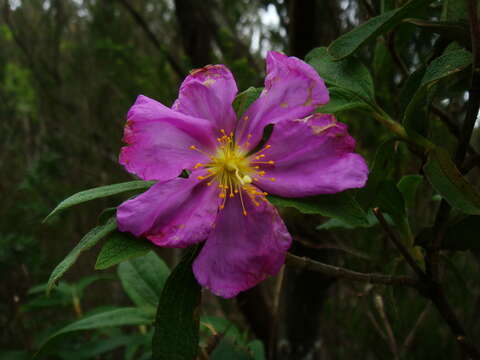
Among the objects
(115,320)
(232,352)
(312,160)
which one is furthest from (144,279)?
(312,160)

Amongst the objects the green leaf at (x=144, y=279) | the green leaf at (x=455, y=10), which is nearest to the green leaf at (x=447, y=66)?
the green leaf at (x=455, y=10)

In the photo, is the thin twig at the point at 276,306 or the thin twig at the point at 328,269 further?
the thin twig at the point at 276,306

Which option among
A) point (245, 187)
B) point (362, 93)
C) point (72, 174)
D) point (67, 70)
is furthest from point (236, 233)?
point (67, 70)

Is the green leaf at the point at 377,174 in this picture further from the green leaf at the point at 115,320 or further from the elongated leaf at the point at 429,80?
the green leaf at the point at 115,320

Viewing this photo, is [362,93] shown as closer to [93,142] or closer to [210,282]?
[210,282]

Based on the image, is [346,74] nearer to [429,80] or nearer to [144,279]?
[429,80]

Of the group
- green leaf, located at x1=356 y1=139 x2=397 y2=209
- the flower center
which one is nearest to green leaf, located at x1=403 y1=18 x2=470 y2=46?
green leaf, located at x1=356 y1=139 x2=397 y2=209
